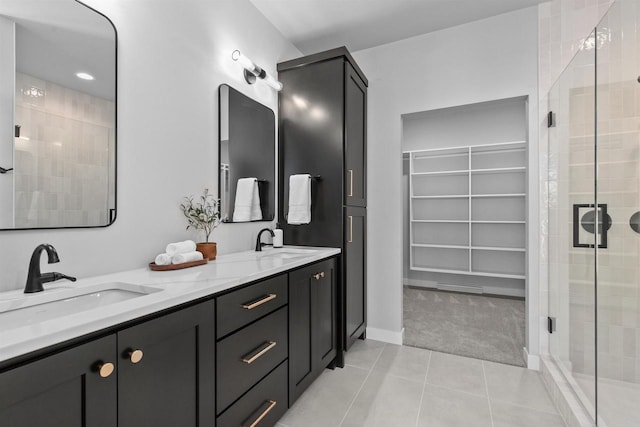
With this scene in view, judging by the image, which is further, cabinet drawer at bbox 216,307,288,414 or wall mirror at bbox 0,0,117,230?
cabinet drawer at bbox 216,307,288,414

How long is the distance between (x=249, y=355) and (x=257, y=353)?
1.9 inches

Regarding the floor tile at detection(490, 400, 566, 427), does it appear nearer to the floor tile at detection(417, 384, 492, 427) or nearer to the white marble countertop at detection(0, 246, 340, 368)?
the floor tile at detection(417, 384, 492, 427)

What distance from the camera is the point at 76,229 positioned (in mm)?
1246

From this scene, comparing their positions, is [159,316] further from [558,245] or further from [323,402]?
[558,245]

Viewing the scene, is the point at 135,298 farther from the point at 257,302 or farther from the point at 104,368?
the point at 257,302

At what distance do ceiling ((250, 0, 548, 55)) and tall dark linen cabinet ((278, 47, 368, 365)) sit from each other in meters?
0.34

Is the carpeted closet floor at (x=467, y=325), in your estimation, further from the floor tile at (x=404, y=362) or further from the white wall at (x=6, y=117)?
the white wall at (x=6, y=117)

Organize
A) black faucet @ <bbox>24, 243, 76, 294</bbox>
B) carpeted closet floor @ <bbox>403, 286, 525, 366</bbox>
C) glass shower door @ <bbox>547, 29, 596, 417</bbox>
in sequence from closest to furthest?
1. black faucet @ <bbox>24, 243, 76, 294</bbox>
2. glass shower door @ <bbox>547, 29, 596, 417</bbox>
3. carpeted closet floor @ <bbox>403, 286, 525, 366</bbox>

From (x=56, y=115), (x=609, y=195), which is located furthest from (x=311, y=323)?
(x=609, y=195)

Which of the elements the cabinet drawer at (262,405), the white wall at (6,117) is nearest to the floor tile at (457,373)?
the cabinet drawer at (262,405)

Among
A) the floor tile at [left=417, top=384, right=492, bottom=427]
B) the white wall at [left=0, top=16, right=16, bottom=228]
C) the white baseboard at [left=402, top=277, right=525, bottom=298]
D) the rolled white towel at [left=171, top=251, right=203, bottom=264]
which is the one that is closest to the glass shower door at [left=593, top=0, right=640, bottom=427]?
the floor tile at [left=417, top=384, right=492, bottom=427]

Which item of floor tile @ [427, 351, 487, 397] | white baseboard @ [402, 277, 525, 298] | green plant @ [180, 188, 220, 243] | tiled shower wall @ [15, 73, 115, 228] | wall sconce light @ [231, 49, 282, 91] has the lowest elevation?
floor tile @ [427, 351, 487, 397]

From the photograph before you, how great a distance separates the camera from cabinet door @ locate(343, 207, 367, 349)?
7.77 ft

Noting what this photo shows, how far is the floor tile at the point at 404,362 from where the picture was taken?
219 centimetres
